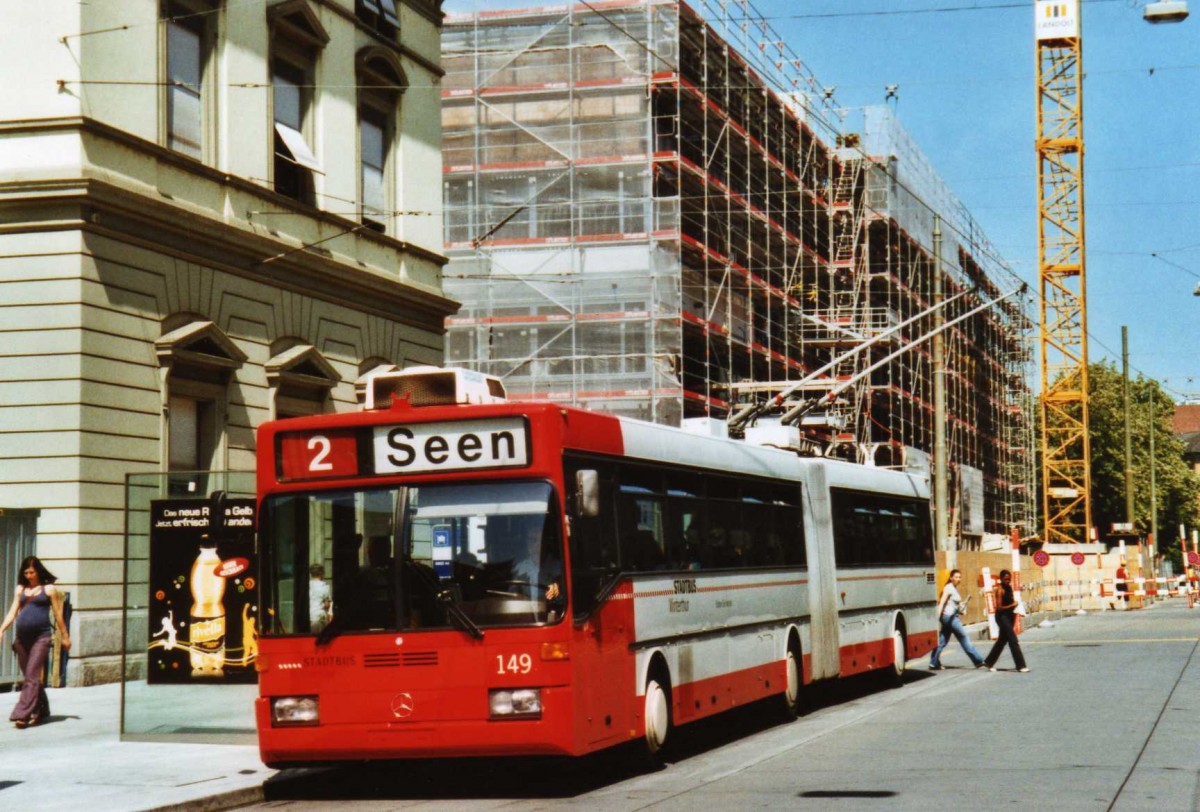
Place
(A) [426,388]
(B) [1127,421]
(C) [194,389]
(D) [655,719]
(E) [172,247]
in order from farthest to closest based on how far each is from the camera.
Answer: (B) [1127,421], (C) [194,389], (E) [172,247], (D) [655,719], (A) [426,388]

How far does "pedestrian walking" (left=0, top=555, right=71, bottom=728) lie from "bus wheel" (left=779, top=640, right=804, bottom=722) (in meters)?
7.20

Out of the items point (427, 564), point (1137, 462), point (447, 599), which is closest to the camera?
point (447, 599)

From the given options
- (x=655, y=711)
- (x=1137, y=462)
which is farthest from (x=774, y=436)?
(x=1137, y=462)

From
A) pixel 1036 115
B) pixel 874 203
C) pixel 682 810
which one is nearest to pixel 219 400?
pixel 682 810

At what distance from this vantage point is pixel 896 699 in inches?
776

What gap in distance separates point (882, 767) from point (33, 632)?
28.3 feet

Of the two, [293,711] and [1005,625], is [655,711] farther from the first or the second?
[1005,625]

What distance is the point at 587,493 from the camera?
37.7 feet

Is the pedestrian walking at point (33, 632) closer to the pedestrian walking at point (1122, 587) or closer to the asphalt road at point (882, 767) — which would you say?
the asphalt road at point (882, 767)

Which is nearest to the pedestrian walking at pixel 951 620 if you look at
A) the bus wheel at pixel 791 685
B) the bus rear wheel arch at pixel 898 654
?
the bus rear wheel arch at pixel 898 654

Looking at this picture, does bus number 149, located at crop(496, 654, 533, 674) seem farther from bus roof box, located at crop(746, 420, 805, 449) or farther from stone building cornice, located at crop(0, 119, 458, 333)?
stone building cornice, located at crop(0, 119, 458, 333)

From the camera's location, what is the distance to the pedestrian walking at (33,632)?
16.0 m

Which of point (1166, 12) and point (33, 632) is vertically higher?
point (1166, 12)

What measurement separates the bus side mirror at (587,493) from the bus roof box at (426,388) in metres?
1.09
